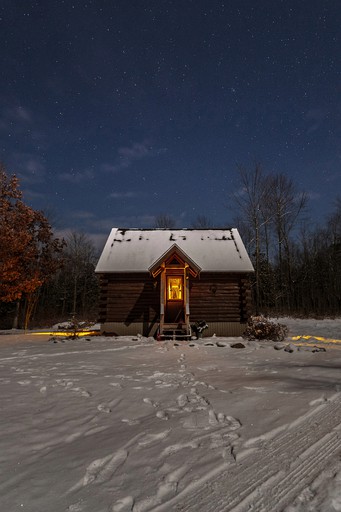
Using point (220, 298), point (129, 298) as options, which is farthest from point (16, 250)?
point (220, 298)

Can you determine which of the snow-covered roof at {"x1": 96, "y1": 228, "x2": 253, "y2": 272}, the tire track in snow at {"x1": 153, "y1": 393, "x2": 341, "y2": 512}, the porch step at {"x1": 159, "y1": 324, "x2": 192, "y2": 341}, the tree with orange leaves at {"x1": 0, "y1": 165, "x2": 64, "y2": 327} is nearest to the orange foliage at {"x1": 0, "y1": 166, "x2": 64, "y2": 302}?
the tree with orange leaves at {"x1": 0, "y1": 165, "x2": 64, "y2": 327}

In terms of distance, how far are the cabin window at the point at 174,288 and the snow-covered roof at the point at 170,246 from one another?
156 centimetres

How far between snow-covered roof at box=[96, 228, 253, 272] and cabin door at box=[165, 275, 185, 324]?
1557 mm

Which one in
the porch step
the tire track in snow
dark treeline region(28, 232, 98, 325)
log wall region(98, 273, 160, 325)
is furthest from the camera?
dark treeline region(28, 232, 98, 325)

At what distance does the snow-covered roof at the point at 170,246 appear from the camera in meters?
15.7

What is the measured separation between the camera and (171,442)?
2809 mm

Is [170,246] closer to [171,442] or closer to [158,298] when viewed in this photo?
[158,298]

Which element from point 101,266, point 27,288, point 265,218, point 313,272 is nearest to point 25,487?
point 101,266

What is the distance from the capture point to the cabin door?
16.3 metres

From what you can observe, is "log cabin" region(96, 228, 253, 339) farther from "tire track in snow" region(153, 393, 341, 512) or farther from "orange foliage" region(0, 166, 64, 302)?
"tire track in snow" region(153, 393, 341, 512)

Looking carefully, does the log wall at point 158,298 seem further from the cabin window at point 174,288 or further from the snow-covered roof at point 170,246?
the cabin window at point 174,288

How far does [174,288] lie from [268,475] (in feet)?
47.2

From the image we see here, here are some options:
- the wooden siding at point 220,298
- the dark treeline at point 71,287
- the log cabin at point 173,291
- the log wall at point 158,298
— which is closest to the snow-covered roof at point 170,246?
the log cabin at point 173,291

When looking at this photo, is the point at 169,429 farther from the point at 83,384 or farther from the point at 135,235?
the point at 135,235
